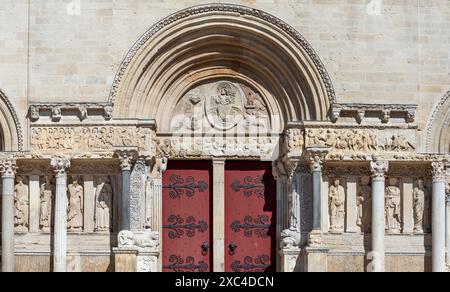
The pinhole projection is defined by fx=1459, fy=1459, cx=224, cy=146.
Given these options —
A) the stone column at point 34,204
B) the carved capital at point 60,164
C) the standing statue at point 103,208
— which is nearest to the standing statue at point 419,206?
the standing statue at point 103,208

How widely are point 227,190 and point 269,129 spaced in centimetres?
122

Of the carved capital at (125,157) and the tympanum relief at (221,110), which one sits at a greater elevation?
the tympanum relief at (221,110)

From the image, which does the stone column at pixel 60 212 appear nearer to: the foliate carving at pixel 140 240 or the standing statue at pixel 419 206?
the foliate carving at pixel 140 240

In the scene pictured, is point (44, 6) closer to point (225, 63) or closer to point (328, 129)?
point (225, 63)

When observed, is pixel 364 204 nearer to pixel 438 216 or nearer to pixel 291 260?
pixel 438 216

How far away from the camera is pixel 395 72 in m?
23.3

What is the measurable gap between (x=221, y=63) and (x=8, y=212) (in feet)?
14.1

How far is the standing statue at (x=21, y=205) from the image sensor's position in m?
23.3

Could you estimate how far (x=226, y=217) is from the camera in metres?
24.0

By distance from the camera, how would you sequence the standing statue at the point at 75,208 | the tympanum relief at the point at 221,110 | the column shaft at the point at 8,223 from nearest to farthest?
the column shaft at the point at 8,223, the standing statue at the point at 75,208, the tympanum relief at the point at 221,110

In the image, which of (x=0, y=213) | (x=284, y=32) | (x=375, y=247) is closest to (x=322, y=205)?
(x=375, y=247)

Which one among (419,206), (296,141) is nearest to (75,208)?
(296,141)

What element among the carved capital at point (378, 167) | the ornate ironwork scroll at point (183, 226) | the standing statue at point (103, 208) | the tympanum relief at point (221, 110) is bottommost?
the ornate ironwork scroll at point (183, 226)

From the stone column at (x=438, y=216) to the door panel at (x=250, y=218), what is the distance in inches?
105
